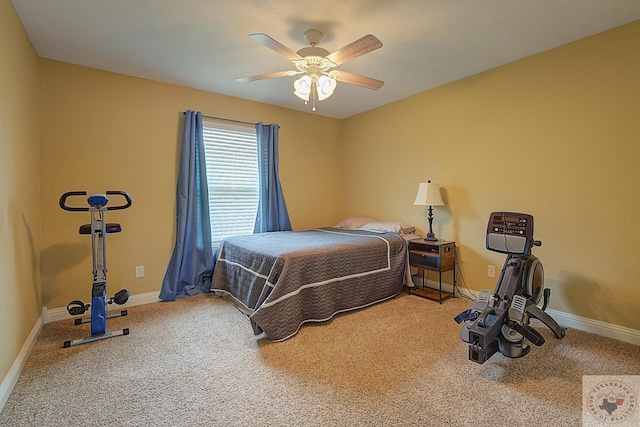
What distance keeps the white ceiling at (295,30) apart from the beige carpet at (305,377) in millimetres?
2374

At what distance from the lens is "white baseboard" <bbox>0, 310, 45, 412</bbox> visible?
166 centimetres

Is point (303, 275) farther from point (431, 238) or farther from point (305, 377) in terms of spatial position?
point (431, 238)

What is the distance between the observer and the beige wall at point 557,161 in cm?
231

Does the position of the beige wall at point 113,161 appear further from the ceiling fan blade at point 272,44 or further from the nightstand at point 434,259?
the nightstand at point 434,259

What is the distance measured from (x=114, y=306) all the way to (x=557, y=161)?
440 cm

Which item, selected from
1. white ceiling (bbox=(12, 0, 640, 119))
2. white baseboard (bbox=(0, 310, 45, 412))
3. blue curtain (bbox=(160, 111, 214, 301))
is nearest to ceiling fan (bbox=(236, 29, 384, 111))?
white ceiling (bbox=(12, 0, 640, 119))

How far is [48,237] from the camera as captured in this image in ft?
9.12

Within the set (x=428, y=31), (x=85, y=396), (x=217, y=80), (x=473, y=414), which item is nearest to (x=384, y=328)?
(x=473, y=414)

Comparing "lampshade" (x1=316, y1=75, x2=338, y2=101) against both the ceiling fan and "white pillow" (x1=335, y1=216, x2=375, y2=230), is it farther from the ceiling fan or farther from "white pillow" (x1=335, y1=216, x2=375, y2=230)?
"white pillow" (x1=335, y1=216, x2=375, y2=230)

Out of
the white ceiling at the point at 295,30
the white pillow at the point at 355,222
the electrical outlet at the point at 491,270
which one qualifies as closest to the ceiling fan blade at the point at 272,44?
the white ceiling at the point at 295,30

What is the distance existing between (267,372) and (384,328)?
3.57 feet

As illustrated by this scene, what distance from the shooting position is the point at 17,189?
2123 mm

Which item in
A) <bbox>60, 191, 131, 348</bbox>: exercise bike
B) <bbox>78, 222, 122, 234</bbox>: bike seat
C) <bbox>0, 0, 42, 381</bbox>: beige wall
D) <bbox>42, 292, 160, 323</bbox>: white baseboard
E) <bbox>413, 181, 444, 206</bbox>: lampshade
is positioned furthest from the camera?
<bbox>413, 181, 444, 206</bbox>: lampshade

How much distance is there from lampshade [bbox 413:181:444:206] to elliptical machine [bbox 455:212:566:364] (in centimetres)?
89
